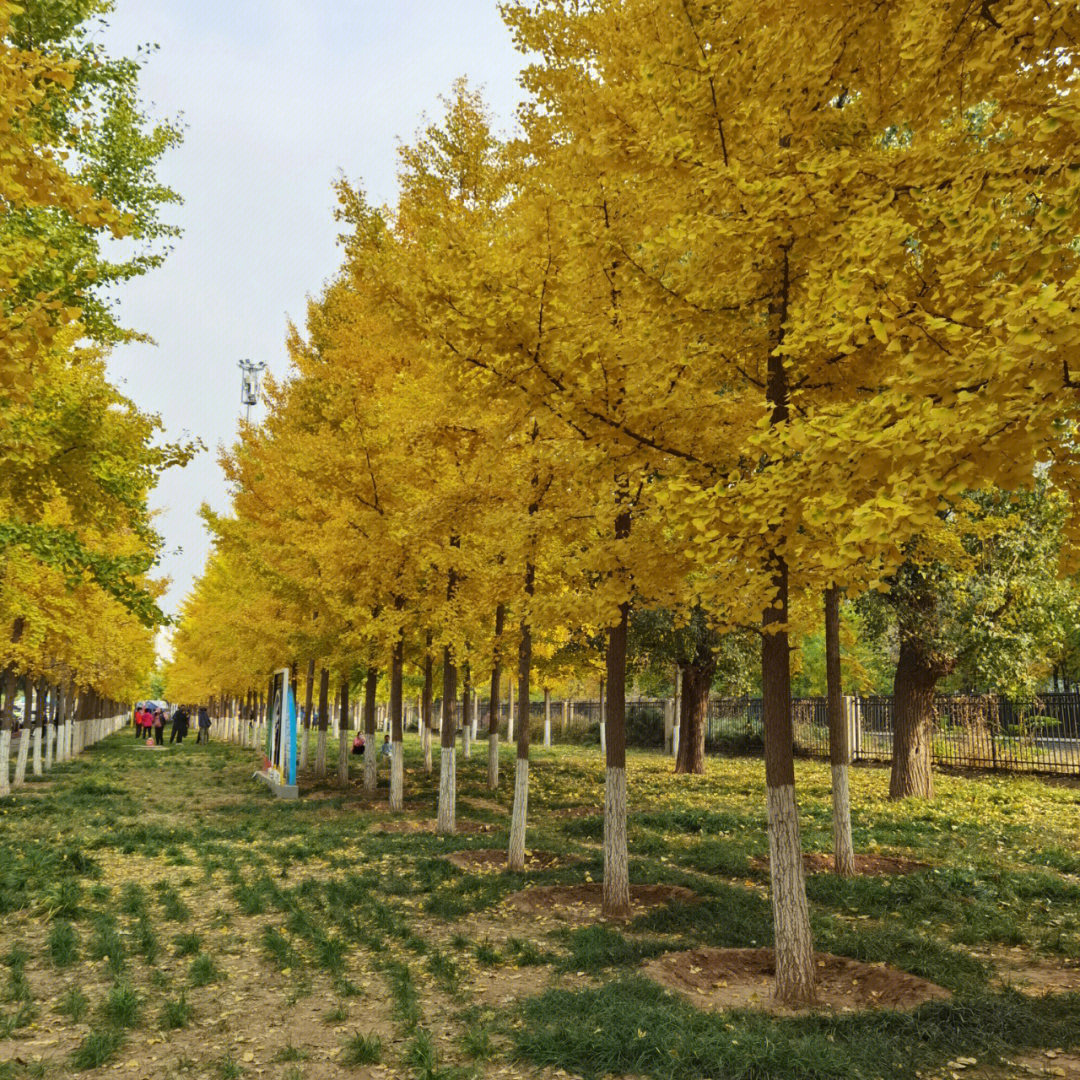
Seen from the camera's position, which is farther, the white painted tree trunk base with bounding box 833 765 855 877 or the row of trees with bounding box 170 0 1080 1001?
the white painted tree trunk base with bounding box 833 765 855 877

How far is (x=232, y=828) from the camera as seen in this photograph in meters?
13.7

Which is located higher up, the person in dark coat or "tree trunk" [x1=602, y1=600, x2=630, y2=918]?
"tree trunk" [x1=602, y1=600, x2=630, y2=918]

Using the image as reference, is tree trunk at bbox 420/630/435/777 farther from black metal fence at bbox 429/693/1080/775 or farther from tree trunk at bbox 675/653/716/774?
black metal fence at bbox 429/693/1080/775

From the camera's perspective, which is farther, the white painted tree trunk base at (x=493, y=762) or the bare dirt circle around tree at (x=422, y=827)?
the white painted tree trunk base at (x=493, y=762)

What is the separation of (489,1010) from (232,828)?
9.44m

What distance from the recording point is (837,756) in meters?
9.26

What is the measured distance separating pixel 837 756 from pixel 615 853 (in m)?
2.91

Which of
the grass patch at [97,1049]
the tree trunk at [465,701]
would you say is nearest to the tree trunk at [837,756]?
the grass patch at [97,1049]

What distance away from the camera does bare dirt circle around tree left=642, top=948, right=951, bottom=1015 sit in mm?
5438

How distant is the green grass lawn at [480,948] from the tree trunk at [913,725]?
0.73 metres

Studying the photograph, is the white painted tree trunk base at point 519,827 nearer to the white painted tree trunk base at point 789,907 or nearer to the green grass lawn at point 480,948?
the green grass lawn at point 480,948

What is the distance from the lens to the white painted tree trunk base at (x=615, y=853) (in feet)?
25.5

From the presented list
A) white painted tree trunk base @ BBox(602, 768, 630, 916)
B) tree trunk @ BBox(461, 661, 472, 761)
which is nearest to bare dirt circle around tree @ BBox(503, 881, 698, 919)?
white painted tree trunk base @ BBox(602, 768, 630, 916)

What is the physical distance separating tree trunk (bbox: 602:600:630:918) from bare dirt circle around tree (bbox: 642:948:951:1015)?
1259 millimetres
